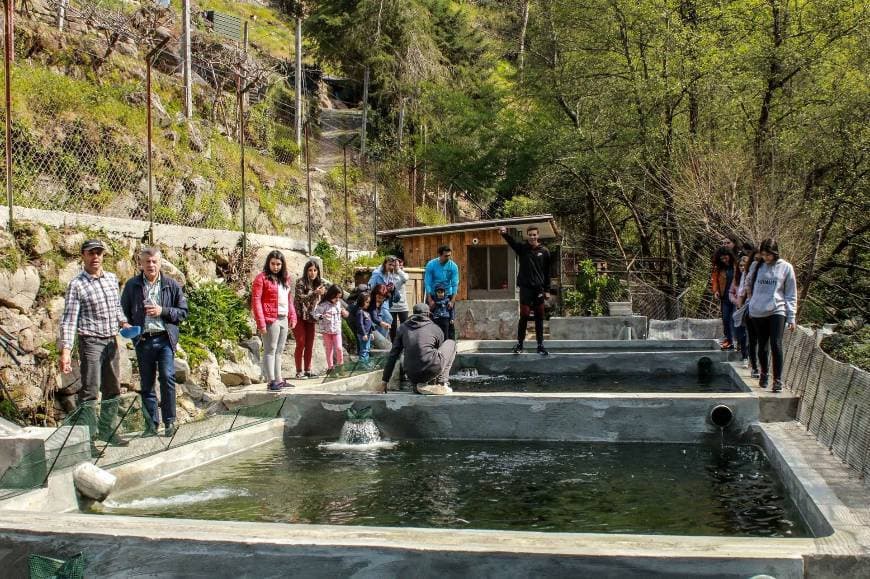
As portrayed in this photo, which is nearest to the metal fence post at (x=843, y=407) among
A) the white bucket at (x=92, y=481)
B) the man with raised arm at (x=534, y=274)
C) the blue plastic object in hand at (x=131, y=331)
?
the white bucket at (x=92, y=481)

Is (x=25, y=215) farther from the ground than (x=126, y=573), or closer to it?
farther from the ground

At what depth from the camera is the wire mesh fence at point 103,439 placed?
5.68 m

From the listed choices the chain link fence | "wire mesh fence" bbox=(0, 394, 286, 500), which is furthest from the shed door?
"wire mesh fence" bbox=(0, 394, 286, 500)

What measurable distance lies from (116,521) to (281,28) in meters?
58.8

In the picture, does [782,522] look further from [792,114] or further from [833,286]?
[792,114]

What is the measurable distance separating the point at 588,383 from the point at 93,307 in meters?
7.79

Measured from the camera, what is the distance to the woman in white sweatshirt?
8656 mm

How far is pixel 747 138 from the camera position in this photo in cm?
2544

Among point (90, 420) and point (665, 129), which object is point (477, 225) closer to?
point (665, 129)

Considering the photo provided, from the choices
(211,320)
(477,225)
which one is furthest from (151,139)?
(477,225)

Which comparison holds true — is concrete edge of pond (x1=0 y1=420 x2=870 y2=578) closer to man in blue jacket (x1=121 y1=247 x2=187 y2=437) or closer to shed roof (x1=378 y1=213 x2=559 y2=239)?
man in blue jacket (x1=121 y1=247 x2=187 y2=437)

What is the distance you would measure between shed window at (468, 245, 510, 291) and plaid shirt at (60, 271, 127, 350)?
16.1 meters

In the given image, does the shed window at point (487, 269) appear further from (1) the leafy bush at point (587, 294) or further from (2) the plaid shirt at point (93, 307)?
(2) the plaid shirt at point (93, 307)

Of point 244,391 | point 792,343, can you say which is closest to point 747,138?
point 792,343
